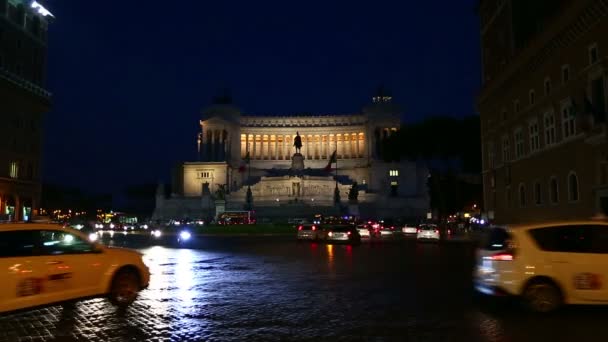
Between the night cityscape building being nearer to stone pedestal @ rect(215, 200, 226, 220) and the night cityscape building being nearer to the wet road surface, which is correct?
stone pedestal @ rect(215, 200, 226, 220)

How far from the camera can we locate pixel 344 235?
37.1 metres

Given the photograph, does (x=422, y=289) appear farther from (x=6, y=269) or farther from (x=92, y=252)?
(x=6, y=269)

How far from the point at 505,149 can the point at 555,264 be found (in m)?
36.7

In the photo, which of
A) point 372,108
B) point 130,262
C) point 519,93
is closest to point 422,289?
point 130,262

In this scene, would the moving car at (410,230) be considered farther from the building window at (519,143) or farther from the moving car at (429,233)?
the building window at (519,143)

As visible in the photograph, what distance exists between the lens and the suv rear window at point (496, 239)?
34.7 feet

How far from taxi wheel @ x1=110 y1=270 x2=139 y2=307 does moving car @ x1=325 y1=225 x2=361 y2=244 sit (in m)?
25.8

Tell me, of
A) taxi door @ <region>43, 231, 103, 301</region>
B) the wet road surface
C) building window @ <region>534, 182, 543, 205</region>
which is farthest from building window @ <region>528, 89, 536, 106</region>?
taxi door @ <region>43, 231, 103, 301</region>

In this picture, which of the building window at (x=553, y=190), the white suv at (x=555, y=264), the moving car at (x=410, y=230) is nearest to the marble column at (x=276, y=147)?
the moving car at (x=410, y=230)

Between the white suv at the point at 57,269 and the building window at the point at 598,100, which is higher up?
the building window at the point at 598,100

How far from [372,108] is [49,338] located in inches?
4691

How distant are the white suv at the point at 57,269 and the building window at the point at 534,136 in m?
32.3

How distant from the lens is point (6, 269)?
9070 mm

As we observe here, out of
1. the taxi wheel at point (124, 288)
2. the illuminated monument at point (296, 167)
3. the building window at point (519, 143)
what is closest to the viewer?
the taxi wheel at point (124, 288)
